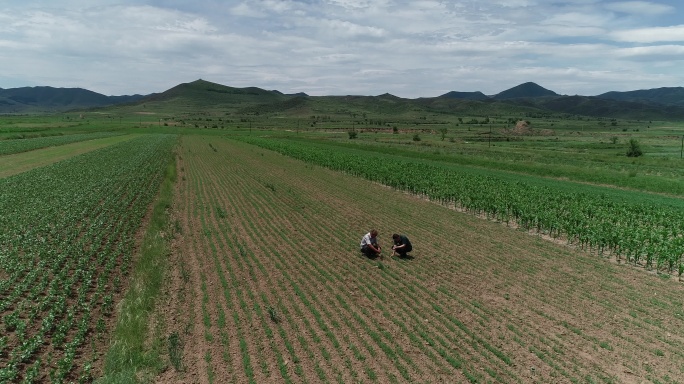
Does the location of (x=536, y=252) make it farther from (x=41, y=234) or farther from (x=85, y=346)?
(x=41, y=234)

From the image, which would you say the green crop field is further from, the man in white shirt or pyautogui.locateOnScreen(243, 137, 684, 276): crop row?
the man in white shirt

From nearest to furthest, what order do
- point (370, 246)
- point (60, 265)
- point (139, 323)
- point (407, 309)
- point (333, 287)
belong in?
point (139, 323), point (407, 309), point (333, 287), point (60, 265), point (370, 246)

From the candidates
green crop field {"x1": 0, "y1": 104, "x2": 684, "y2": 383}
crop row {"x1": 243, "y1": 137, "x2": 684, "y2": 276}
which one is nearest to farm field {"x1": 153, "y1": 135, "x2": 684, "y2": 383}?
green crop field {"x1": 0, "y1": 104, "x2": 684, "y2": 383}

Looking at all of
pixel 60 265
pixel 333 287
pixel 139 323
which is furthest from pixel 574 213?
pixel 60 265

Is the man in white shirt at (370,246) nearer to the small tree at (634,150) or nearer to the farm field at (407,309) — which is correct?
the farm field at (407,309)

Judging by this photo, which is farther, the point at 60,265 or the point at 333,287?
the point at 60,265

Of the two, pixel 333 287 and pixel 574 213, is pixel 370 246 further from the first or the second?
pixel 574 213

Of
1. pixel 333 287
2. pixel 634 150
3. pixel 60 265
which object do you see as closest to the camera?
pixel 333 287
